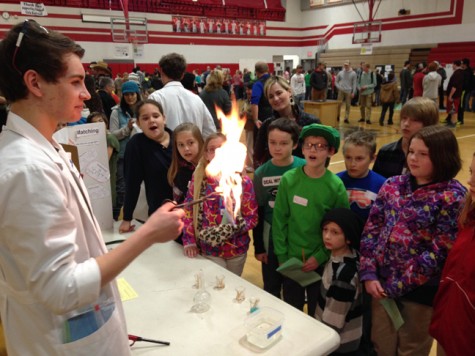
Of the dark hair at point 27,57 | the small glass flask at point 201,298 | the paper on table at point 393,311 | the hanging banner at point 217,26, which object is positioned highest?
the hanging banner at point 217,26

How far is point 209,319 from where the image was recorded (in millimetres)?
1725

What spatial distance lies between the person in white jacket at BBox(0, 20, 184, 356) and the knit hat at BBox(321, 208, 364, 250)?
1398 mm

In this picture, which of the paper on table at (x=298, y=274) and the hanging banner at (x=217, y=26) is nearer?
the paper on table at (x=298, y=274)

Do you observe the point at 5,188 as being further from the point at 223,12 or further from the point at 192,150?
the point at 223,12

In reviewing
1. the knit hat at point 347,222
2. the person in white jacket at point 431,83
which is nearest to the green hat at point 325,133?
the knit hat at point 347,222

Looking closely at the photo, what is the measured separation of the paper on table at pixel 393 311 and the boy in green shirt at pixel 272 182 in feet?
2.94

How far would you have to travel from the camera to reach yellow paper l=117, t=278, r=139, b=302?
6.33ft

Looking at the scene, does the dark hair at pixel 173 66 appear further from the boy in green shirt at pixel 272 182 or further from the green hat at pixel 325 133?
the green hat at pixel 325 133

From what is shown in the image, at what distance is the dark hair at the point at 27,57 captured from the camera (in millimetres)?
1026

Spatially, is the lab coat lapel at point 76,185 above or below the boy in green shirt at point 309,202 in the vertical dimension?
above

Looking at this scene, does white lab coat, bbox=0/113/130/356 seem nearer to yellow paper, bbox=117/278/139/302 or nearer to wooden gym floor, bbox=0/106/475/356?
yellow paper, bbox=117/278/139/302

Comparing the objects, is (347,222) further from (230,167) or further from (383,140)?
(383,140)

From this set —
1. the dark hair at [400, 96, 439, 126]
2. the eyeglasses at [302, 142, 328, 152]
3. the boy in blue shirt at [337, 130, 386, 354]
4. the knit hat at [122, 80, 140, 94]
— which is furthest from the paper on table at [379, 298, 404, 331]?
the knit hat at [122, 80, 140, 94]

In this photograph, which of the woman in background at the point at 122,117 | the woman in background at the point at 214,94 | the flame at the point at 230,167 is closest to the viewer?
the flame at the point at 230,167
